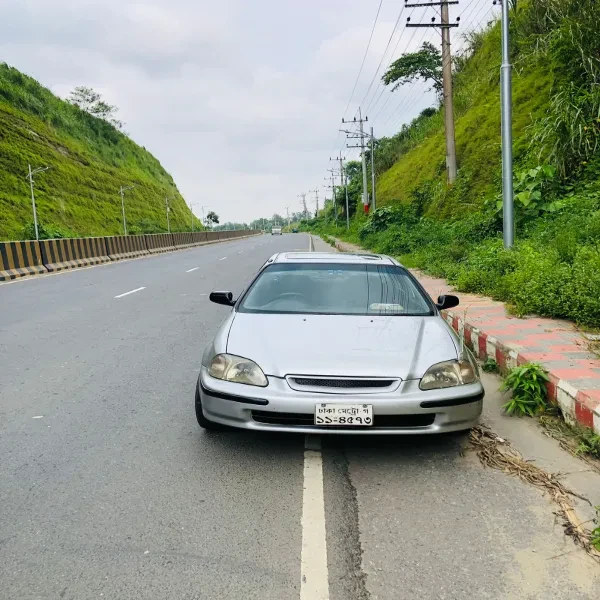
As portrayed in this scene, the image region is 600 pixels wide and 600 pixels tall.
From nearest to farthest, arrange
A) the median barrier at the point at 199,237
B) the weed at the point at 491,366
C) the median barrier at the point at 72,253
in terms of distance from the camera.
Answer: the weed at the point at 491,366, the median barrier at the point at 72,253, the median barrier at the point at 199,237

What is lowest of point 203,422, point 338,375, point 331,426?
point 203,422

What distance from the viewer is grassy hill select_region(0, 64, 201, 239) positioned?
50875 millimetres

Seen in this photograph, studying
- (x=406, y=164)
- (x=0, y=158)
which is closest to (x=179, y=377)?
(x=406, y=164)

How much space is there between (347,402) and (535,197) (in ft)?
35.2

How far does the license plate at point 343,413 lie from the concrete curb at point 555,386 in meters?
1.57

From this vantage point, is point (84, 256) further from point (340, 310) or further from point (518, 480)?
point (518, 480)

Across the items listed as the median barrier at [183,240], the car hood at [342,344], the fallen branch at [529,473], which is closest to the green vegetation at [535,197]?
the fallen branch at [529,473]

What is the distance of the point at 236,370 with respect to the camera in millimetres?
3523

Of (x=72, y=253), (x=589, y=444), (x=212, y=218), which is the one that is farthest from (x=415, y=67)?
(x=212, y=218)

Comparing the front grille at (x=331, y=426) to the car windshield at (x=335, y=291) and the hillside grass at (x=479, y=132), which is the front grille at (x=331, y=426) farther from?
the hillside grass at (x=479, y=132)

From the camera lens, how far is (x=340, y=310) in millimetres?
4461

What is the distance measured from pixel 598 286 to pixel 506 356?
1557 mm

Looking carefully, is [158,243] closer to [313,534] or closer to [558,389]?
[558,389]

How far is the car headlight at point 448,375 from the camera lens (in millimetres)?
3414
